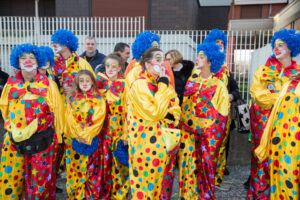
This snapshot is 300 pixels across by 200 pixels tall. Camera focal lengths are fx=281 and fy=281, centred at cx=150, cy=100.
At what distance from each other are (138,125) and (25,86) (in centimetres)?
144

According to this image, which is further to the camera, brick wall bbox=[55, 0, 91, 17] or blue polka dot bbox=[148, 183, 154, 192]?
brick wall bbox=[55, 0, 91, 17]

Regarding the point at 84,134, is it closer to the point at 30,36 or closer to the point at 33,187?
the point at 33,187

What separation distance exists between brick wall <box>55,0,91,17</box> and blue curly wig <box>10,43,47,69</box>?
9.97 meters

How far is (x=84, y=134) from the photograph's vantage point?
3559 millimetres

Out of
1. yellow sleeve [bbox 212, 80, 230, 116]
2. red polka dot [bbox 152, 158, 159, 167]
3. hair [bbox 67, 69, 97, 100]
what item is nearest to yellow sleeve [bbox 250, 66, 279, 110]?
yellow sleeve [bbox 212, 80, 230, 116]

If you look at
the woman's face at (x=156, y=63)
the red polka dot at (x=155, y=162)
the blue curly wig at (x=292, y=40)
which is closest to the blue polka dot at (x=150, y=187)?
the red polka dot at (x=155, y=162)

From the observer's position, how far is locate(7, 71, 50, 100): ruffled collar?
Result: 3.23 metres

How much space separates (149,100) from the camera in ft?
9.12

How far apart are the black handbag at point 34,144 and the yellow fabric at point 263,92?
103 inches

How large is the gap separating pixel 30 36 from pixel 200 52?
794cm

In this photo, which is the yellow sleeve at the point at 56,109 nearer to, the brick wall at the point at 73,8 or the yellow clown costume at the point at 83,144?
the yellow clown costume at the point at 83,144

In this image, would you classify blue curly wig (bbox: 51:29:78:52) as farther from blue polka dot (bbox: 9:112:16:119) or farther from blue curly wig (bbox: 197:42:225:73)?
blue curly wig (bbox: 197:42:225:73)

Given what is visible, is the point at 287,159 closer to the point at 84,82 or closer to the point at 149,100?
the point at 149,100

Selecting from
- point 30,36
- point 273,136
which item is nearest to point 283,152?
point 273,136
